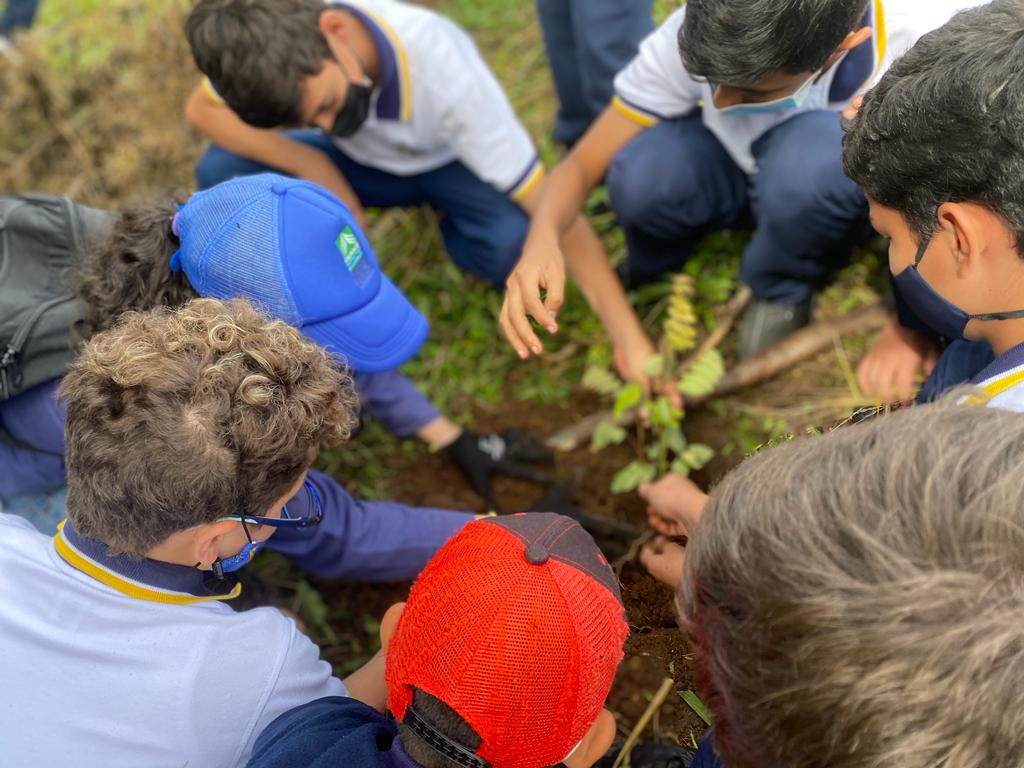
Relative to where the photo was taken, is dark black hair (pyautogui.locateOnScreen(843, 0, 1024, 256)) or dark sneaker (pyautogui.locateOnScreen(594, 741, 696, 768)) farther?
dark sneaker (pyautogui.locateOnScreen(594, 741, 696, 768))

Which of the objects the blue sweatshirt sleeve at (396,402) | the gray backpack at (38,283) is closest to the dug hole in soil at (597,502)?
the blue sweatshirt sleeve at (396,402)

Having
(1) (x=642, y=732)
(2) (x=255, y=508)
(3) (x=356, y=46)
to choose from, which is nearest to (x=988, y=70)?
(2) (x=255, y=508)

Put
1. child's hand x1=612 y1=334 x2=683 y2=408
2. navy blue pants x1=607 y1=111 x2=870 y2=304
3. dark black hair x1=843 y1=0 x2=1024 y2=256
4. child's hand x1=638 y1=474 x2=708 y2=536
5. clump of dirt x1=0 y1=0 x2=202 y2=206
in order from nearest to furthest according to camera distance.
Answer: dark black hair x1=843 y1=0 x2=1024 y2=256
child's hand x1=638 y1=474 x2=708 y2=536
navy blue pants x1=607 y1=111 x2=870 y2=304
child's hand x1=612 y1=334 x2=683 y2=408
clump of dirt x1=0 y1=0 x2=202 y2=206

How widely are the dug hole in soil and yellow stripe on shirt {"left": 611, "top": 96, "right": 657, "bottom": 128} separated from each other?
1.05m

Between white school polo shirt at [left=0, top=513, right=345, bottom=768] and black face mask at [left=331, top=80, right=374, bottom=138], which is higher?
black face mask at [left=331, top=80, right=374, bottom=138]

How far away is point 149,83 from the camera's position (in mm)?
4555

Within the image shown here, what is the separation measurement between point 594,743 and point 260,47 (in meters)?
2.16

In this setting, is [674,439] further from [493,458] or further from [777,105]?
[777,105]

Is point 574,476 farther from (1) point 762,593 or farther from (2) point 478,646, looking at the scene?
(1) point 762,593

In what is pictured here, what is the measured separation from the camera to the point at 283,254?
1946 millimetres

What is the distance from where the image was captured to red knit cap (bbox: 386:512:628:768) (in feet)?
4.26

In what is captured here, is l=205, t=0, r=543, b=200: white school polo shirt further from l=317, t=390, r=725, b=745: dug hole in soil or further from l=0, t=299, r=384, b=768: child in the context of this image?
l=0, t=299, r=384, b=768: child

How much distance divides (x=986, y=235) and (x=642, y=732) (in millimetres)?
1569

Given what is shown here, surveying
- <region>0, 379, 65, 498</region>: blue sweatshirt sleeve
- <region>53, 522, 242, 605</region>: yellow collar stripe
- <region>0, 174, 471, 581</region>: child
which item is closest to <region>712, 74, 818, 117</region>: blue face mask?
<region>0, 174, 471, 581</region>: child
